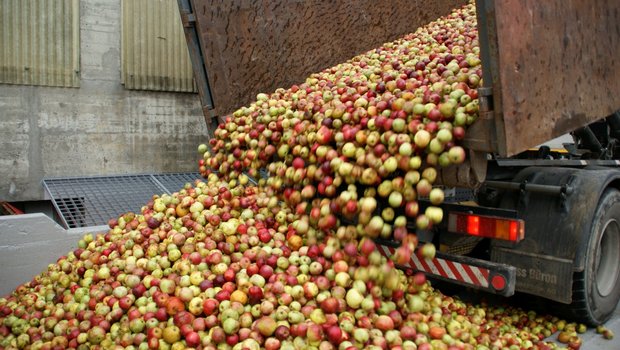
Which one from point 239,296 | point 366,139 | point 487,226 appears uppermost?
point 366,139

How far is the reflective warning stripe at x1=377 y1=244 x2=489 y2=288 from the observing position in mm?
3535

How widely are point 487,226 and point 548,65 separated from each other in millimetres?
1169

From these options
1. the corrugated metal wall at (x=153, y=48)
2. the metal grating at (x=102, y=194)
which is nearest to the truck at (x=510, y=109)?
the metal grating at (x=102, y=194)

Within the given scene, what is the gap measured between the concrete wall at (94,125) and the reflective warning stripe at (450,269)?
6.07 m

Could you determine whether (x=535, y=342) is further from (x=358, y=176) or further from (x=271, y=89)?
(x=271, y=89)

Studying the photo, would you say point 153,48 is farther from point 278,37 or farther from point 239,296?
Answer: point 239,296

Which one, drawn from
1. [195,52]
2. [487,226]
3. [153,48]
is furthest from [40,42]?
[487,226]

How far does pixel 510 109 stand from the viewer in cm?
275

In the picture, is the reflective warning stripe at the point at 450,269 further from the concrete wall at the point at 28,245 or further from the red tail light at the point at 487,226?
the concrete wall at the point at 28,245

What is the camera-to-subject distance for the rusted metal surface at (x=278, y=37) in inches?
186

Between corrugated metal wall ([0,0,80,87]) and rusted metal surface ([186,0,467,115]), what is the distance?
444cm

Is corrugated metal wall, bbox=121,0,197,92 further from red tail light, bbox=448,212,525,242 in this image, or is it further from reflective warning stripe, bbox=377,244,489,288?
red tail light, bbox=448,212,525,242

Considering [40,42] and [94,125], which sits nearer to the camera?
[40,42]

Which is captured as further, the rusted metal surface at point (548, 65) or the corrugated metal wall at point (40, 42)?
the corrugated metal wall at point (40, 42)
